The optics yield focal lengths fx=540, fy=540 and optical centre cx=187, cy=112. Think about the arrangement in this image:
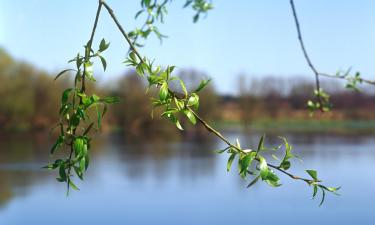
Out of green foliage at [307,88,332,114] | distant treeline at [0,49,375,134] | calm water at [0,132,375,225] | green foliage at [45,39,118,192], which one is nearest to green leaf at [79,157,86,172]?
green foliage at [45,39,118,192]

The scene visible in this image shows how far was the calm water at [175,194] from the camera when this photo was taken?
6914mm

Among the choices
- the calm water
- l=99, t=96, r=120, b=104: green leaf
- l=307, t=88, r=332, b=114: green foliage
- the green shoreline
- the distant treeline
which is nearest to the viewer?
l=99, t=96, r=120, b=104: green leaf

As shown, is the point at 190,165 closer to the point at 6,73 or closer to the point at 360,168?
the point at 360,168

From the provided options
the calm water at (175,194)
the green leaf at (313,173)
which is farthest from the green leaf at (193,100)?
the calm water at (175,194)

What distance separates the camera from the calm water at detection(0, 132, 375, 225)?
6.91 metres

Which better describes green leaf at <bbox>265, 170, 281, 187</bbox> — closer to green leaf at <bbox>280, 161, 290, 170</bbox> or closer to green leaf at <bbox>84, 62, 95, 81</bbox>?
green leaf at <bbox>280, 161, 290, 170</bbox>

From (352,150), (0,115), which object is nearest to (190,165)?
(352,150)

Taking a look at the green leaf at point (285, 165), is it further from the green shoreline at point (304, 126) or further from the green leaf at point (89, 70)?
the green shoreline at point (304, 126)

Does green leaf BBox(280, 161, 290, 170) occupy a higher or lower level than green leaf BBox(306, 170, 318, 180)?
higher

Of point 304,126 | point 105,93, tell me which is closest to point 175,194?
point 105,93

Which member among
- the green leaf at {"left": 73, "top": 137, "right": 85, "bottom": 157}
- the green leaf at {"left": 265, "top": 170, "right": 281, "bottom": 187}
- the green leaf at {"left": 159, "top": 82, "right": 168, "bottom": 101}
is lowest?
the green leaf at {"left": 265, "top": 170, "right": 281, "bottom": 187}

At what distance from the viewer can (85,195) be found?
8.52 meters

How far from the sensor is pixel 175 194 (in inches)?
334

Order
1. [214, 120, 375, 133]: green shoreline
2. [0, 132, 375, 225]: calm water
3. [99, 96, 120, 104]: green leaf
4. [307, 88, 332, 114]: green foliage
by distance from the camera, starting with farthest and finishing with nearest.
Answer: [214, 120, 375, 133]: green shoreline, [0, 132, 375, 225]: calm water, [307, 88, 332, 114]: green foliage, [99, 96, 120, 104]: green leaf
